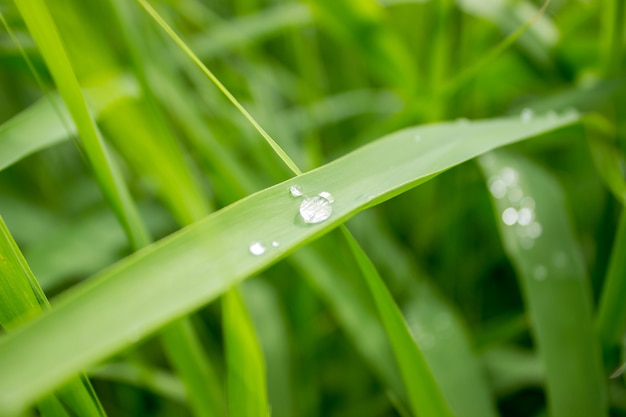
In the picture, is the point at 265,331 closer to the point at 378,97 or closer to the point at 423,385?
the point at 423,385

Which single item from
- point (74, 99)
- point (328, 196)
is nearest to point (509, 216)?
point (328, 196)

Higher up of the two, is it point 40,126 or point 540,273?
point 40,126

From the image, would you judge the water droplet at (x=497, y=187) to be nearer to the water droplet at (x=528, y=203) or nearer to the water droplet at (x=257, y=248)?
the water droplet at (x=528, y=203)

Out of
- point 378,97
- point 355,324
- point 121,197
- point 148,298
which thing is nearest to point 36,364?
point 148,298

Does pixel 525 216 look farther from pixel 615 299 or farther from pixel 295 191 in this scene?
pixel 295 191

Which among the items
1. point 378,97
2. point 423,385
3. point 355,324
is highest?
point 378,97

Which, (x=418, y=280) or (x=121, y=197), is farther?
(x=418, y=280)
